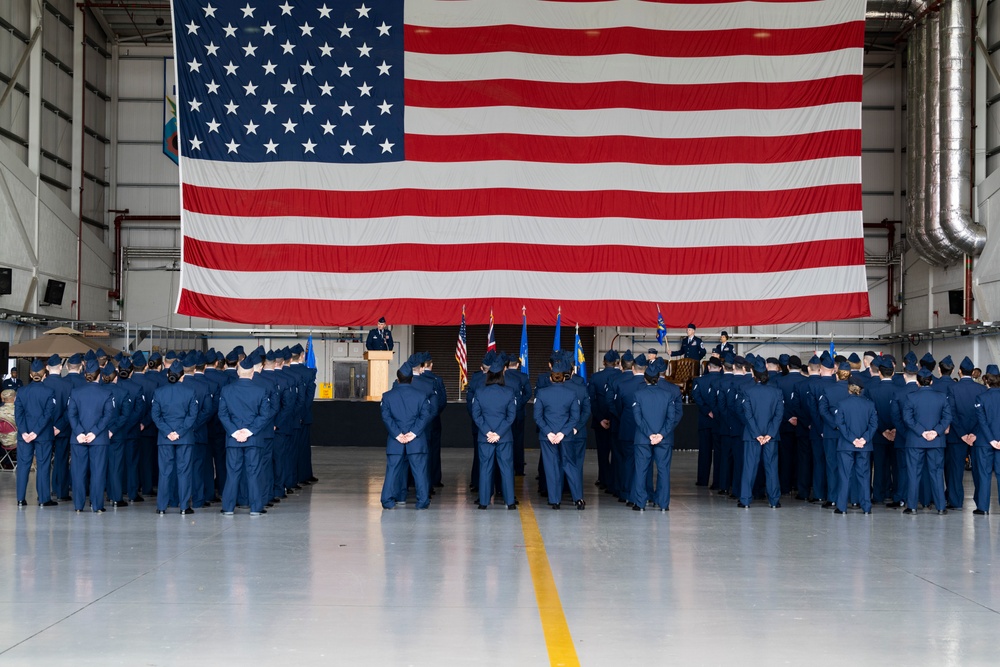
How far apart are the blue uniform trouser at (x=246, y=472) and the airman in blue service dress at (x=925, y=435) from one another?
7.09 meters

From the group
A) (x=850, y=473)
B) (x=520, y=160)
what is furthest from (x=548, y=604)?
(x=520, y=160)

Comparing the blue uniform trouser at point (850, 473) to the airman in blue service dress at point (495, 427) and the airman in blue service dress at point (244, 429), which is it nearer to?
the airman in blue service dress at point (495, 427)

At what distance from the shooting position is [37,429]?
1143cm

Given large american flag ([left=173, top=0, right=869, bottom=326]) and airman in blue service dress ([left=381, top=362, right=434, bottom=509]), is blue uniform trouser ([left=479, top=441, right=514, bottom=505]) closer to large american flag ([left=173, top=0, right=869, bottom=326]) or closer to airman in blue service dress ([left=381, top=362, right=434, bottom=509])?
airman in blue service dress ([left=381, top=362, right=434, bottom=509])

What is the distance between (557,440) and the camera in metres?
11.3

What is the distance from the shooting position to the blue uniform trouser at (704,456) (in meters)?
14.3

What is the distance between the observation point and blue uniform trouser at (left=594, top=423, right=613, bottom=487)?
13674 mm

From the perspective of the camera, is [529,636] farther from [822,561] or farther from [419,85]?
[419,85]

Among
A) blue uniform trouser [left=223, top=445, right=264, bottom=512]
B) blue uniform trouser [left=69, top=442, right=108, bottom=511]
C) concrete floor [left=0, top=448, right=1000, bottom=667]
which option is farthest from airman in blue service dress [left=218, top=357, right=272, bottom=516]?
blue uniform trouser [left=69, top=442, right=108, bottom=511]

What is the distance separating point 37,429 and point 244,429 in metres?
2.60

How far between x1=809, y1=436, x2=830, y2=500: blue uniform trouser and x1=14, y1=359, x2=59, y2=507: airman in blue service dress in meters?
8.79

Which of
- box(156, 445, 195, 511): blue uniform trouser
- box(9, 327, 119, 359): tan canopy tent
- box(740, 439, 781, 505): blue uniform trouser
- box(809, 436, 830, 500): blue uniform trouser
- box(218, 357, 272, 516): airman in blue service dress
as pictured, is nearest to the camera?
box(218, 357, 272, 516): airman in blue service dress

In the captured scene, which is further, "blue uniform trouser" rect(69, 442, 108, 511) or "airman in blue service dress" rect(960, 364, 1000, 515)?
"airman in blue service dress" rect(960, 364, 1000, 515)

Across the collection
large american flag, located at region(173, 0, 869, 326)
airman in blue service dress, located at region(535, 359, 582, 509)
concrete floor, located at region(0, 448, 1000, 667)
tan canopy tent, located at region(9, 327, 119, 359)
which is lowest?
concrete floor, located at region(0, 448, 1000, 667)
